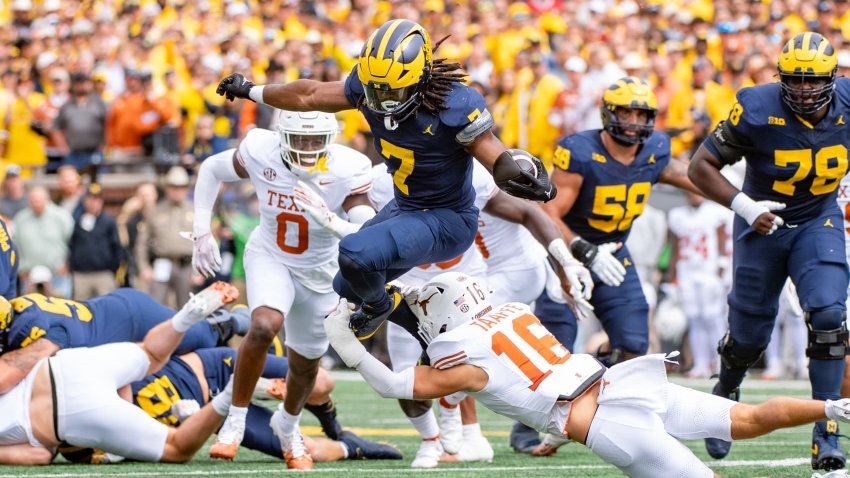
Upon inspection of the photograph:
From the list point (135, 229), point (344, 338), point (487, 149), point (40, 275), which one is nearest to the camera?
point (344, 338)

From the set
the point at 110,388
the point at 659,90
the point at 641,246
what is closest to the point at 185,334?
the point at 110,388

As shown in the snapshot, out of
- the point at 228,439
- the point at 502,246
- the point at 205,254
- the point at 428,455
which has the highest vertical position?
the point at 205,254

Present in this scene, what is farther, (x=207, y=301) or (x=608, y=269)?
(x=207, y=301)

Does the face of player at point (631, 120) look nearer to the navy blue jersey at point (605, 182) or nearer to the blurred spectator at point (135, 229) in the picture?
the navy blue jersey at point (605, 182)

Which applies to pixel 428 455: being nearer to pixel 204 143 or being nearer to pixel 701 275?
pixel 701 275

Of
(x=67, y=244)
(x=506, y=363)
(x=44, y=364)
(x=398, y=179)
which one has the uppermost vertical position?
(x=398, y=179)

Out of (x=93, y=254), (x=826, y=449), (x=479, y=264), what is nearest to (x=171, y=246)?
(x=93, y=254)

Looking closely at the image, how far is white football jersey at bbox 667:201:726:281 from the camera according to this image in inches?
452

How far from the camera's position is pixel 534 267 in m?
7.18

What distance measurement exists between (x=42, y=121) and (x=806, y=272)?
1005 centimetres

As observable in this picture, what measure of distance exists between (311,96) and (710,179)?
208cm

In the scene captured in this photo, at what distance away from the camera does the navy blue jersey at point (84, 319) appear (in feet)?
20.4

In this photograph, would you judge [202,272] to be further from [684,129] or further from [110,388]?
[684,129]

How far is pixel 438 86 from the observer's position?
5.15m
